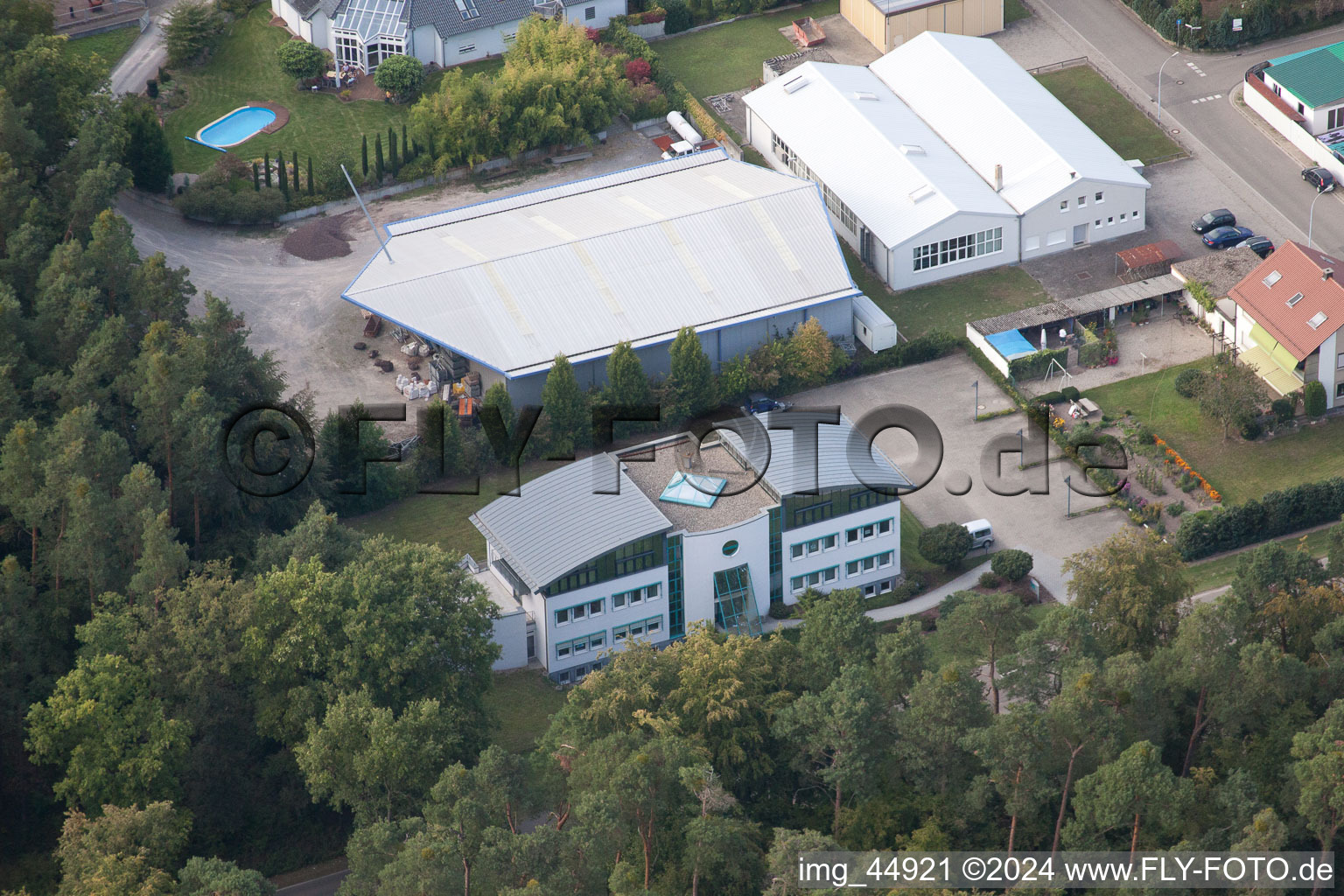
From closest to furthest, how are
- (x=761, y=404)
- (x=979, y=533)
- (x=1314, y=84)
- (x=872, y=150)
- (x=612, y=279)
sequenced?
(x=979, y=533) < (x=761, y=404) < (x=612, y=279) < (x=872, y=150) < (x=1314, y=84)

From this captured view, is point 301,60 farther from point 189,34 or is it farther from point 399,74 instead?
point 189,34

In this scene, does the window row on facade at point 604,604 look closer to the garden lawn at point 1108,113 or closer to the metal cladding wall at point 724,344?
the metal cladding wall at point 724,344

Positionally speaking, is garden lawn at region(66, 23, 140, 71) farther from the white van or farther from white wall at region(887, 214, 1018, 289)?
the white van

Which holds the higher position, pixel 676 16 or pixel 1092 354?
pixel 676 16

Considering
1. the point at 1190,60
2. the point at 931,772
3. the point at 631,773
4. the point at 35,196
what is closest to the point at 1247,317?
the point at 1190,60

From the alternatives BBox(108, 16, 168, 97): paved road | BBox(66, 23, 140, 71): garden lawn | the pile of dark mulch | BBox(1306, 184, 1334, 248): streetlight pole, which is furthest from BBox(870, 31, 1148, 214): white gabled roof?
BBox(66, 23, 140, 71): garden lawn

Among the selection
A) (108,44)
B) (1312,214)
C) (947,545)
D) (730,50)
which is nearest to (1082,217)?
(1312,214)
